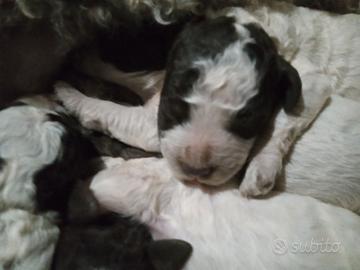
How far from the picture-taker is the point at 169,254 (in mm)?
1645

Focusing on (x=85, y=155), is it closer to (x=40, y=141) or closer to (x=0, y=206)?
(x=40, y=141)

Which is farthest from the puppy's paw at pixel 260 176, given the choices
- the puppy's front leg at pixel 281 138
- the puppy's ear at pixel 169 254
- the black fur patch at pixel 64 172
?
the black fur patch at pixel 64 172

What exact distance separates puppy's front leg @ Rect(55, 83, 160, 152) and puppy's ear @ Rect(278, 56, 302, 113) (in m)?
0.43

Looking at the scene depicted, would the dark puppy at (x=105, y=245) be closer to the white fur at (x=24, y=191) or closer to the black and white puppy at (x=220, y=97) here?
the white fur at (x=24, y=191)

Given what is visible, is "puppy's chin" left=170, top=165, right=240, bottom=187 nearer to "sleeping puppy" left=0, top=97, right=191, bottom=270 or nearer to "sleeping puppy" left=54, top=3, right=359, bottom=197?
"sleeping puppy" left=54, top=3, right=359, bottom=197

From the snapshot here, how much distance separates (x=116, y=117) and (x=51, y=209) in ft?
1.22

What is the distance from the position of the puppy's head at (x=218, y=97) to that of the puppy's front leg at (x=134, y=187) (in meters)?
0.14

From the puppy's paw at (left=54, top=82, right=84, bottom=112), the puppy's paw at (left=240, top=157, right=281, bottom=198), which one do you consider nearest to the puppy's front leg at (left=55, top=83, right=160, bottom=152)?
the puppy's paw at (left=54, top=82, right=84, bottom=112)

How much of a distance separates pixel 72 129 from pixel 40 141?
0.14 meters

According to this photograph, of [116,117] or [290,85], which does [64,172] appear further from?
[290,85]

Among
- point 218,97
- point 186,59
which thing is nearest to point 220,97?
point 218,97

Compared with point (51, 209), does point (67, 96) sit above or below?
above

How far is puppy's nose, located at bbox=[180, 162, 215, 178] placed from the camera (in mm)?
1608

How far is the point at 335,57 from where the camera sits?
2053 millimetres
